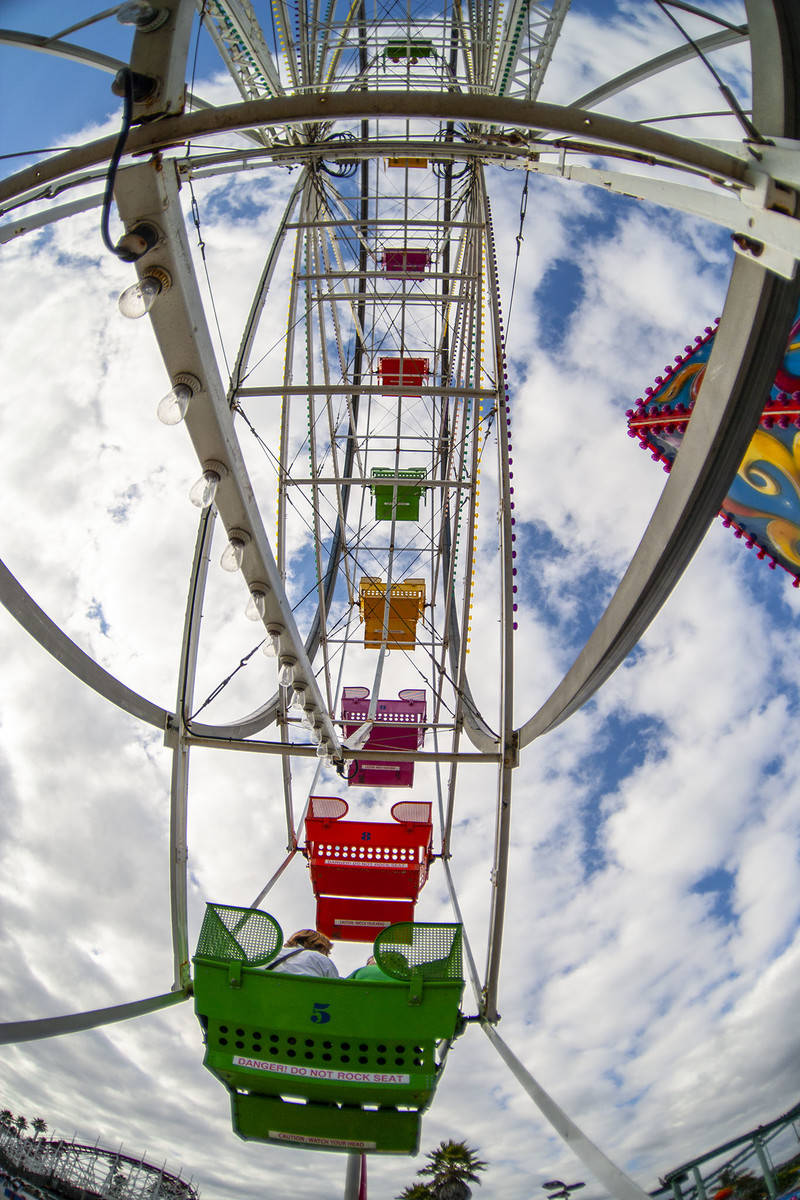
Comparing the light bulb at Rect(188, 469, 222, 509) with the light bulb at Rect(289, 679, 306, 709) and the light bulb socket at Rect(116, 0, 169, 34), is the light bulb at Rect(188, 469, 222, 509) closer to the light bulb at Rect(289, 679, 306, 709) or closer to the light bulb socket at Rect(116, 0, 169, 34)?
the light bulb socket at Rect(116, 0, 169, 34)

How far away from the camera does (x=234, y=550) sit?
561cm

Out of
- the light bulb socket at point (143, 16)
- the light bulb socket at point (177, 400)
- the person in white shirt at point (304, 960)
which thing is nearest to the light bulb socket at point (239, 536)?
the light bulb socket at point (177, 400)

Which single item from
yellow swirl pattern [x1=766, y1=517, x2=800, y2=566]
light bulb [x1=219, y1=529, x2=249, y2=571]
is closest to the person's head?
light bulb [x1=219, y1=529, x2=249, y2=571]

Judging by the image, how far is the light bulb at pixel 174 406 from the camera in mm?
4262

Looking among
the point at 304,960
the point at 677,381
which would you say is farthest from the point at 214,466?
the point at 677,381

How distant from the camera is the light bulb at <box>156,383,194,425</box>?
4262 mm

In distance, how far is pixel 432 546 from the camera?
12.8 m

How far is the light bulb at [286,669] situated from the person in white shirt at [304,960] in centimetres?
239

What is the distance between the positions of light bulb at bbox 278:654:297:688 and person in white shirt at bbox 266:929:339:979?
2.39 meters

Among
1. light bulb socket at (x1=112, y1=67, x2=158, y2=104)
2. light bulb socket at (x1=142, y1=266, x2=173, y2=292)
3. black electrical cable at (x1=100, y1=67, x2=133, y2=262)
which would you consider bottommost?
black electrical cable at (x1=100, y1=67, x2=133, y2=262)

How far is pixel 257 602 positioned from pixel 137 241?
312 cm

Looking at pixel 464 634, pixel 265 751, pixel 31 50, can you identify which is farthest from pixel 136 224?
pixel 464 634

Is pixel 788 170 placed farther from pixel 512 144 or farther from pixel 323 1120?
pixel 323 1120

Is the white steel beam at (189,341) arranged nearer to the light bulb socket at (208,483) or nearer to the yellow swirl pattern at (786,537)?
the light bulb socket at (208,483)
